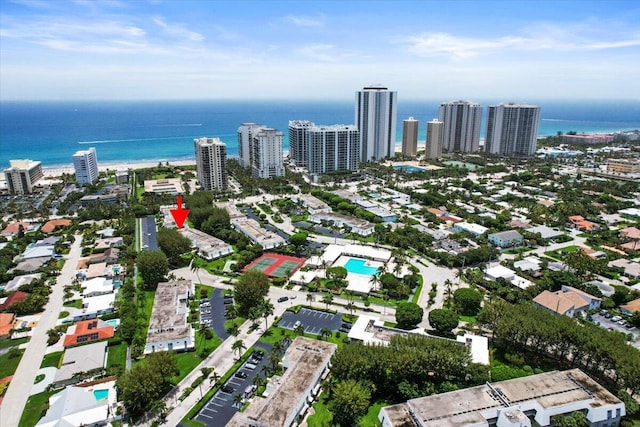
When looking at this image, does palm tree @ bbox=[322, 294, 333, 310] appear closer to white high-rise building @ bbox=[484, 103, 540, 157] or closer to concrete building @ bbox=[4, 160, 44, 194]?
concrete building @ bbox=[4, 160, 44, 194]

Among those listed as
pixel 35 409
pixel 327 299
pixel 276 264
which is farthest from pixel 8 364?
pixel 276 264

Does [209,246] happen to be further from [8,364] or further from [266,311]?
[8,364]

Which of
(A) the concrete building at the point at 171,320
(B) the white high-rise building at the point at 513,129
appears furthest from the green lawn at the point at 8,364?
(B) the white high-rise building at the point at 513,129

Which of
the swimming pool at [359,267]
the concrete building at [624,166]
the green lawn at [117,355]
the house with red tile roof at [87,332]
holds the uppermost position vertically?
the concrete building at [624,166]

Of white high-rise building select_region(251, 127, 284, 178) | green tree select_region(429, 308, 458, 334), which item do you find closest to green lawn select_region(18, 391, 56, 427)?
green tree select_region(429, 308, 458, 334)

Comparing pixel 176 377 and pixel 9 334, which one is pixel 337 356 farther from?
pixel 9 334

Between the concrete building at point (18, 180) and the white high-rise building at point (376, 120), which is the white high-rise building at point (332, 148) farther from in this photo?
the concrete building at point (18, 180)
